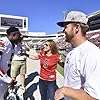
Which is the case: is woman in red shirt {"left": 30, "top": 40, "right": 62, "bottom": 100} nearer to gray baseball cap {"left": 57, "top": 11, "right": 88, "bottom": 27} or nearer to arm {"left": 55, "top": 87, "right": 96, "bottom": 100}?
gray baseball cap {"left": 57, "top": 11, "right": 88, "bottom": 27}

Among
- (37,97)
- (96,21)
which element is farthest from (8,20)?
(37,97)

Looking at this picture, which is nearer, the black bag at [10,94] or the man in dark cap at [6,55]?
the man in dark cap at [6,55]

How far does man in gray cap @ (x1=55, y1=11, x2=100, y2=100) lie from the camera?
2.24 metres

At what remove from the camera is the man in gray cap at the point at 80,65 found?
2.24 metres

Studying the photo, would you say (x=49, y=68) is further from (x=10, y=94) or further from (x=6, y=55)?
(x=6, y=55)

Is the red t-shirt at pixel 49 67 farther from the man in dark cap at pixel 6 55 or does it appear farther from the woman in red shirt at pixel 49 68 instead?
the man in dark cap at pixel 6 55

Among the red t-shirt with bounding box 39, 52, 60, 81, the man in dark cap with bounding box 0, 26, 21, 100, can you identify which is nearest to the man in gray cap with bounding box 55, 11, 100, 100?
the man in dark cap with bounding box 0, 26, 21, 100

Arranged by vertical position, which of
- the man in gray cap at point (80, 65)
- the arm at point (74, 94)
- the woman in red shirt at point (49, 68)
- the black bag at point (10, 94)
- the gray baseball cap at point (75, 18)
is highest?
the gray baseball cap at point (75, 18)

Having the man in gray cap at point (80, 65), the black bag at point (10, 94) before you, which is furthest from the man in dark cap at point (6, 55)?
the man in gray cap at point (80, 65)

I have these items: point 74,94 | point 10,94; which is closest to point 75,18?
point 74,94

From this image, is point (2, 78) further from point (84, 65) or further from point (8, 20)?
point (8, 20)

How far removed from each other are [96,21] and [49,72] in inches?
2473

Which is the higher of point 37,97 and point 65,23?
point 65,23

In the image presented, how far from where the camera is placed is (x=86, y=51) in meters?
2.43
